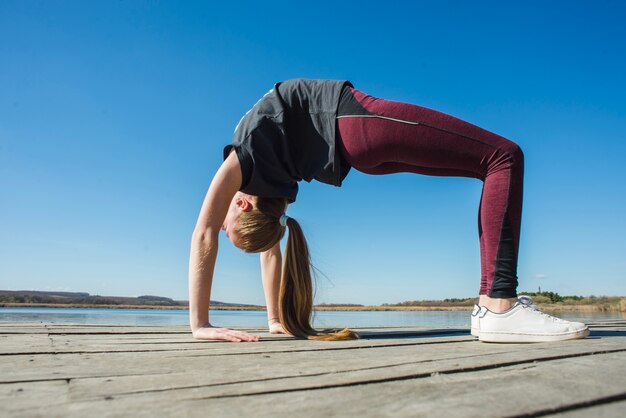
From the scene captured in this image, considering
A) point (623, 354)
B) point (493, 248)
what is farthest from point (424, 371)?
point (493, 248)

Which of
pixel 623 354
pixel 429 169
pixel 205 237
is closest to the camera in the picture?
pixel 623 354

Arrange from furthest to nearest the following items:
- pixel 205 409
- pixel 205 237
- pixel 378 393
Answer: pixel 205 237
pixel 378 393
pixel 205 409

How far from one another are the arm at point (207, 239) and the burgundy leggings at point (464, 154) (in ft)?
2.35

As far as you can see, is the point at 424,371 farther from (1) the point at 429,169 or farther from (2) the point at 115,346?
(1) the point at 429,169

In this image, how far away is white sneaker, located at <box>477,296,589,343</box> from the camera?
87.4 inches

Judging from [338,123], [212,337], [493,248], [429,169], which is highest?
[338,123]

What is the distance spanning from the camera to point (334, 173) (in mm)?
2895

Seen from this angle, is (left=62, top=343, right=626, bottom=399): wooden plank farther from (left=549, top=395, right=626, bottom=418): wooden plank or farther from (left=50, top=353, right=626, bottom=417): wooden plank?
(left=549, top=395, right=626, bottom=418): wooden plank

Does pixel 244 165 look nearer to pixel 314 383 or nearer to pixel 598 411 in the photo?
pixel 314 383

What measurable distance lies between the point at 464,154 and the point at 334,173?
796mm

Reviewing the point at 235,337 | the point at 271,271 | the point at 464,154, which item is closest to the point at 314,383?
the point at 235,337

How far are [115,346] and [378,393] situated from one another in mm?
1448

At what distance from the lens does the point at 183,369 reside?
1365mm

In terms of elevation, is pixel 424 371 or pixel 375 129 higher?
pixel 375 129
